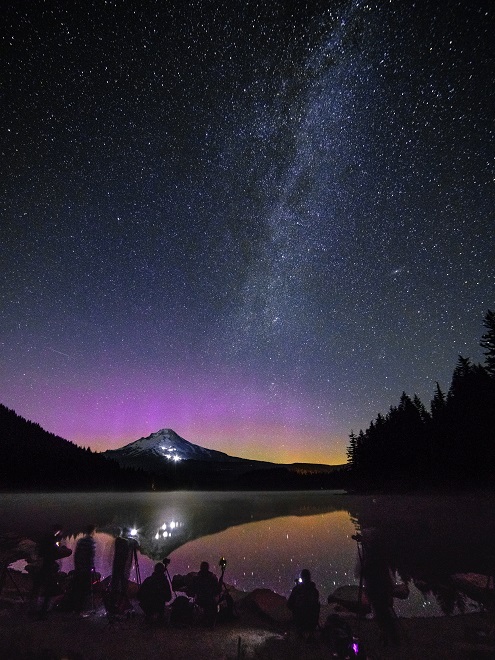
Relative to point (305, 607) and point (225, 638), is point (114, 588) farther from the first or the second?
point (305, 607)

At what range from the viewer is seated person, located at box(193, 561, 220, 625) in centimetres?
1141

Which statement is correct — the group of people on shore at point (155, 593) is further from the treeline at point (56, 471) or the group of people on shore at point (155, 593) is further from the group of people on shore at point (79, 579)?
the treeline at point (56, 471)

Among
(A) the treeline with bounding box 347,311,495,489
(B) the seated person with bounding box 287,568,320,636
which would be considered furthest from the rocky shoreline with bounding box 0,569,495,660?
(A) the treeline with bounding box 347,311,495,489

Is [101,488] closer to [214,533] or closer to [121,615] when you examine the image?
[214,533]

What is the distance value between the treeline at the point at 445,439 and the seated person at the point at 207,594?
37.2m

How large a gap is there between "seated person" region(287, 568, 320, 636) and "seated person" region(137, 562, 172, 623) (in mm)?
3728

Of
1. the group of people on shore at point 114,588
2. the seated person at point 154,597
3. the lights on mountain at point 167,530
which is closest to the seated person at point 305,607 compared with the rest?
the group of people on shore at point 114,588

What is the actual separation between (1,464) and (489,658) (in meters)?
146

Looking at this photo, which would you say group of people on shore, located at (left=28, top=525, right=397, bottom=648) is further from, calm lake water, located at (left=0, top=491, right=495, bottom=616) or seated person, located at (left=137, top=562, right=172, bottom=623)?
calm lake water, located at (left=0, top=491, right=495, bottom=616)

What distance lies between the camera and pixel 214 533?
34.2 metres

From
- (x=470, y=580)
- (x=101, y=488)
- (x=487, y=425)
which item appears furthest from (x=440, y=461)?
(x=101, y=488)

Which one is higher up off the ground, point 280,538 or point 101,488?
point 101,488

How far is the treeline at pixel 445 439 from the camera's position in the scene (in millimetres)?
41125

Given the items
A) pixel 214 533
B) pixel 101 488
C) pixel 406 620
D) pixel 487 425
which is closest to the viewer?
pixel 406 620
